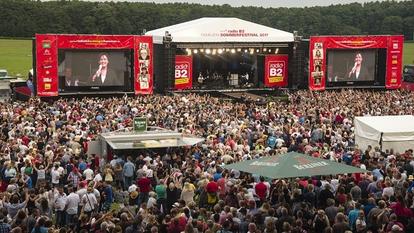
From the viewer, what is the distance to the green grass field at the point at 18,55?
7500 cm

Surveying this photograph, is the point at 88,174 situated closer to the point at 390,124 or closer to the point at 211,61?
the point at 390,124

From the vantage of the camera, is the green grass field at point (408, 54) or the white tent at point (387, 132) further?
the green grass field at point (408, 54)

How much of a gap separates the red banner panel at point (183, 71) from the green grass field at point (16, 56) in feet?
106

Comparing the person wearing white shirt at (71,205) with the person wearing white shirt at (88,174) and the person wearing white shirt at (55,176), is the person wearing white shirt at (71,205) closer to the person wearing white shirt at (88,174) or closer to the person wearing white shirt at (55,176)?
the person wearing white shirt at (88,174)

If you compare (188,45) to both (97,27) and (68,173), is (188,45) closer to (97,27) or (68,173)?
(68,173)

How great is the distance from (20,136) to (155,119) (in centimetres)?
630

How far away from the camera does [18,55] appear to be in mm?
84938

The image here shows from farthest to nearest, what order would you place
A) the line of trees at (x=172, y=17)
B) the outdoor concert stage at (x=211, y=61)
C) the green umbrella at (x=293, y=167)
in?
the line of trees at (x=172, y=17), the outdoor concert stage at (x=211, y=61), the green umbrella at (x=293, y=167)

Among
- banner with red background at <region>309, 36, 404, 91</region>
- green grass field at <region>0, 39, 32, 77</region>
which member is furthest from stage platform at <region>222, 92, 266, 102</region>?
green grass field at <region>0, 39, 32, 77</region>

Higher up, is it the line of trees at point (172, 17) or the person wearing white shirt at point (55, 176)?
the line of trees at point (172, 17)

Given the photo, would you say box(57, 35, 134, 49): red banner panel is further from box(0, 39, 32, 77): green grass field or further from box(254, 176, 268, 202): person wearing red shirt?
box(0, 39, 32, 77): green grass field

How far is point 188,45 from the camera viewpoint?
40594 mm

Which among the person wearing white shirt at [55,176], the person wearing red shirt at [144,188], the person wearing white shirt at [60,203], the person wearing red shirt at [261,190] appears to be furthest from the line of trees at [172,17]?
the person wearing red shirt at [261,190]

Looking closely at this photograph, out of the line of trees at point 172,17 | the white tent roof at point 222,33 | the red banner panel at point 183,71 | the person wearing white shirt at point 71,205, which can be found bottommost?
the person wearing white shirt at point 71,205
